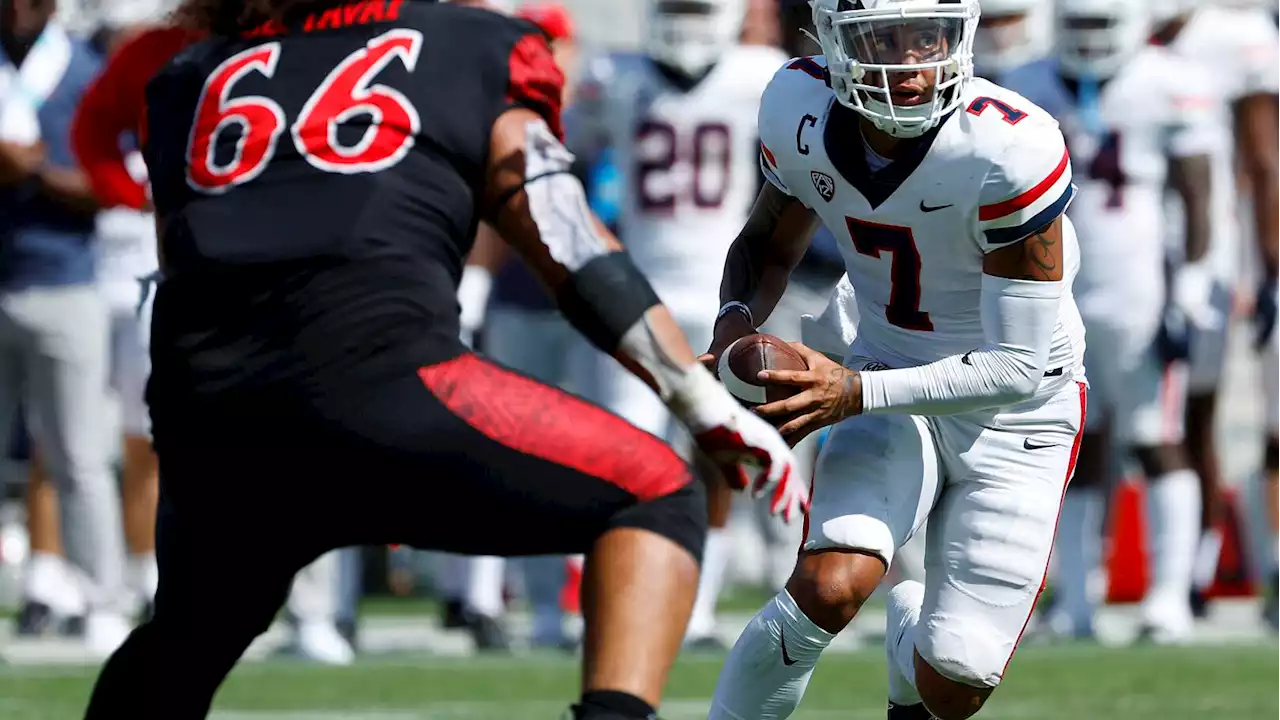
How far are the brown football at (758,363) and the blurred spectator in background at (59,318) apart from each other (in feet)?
12.9

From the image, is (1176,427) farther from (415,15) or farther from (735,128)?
(415,15)

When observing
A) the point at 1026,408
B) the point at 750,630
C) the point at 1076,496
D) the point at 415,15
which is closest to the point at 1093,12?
the point at 1076,496

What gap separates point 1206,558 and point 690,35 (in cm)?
284

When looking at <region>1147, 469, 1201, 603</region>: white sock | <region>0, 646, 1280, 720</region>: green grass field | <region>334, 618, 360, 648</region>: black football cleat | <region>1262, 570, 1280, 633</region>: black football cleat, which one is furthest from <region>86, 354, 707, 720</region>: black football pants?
<region>1262, 570, 1280, 633</region>: black football cleat

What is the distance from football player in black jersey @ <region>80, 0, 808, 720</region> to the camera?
3086 mm

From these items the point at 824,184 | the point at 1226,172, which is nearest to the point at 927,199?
the point at 824,184

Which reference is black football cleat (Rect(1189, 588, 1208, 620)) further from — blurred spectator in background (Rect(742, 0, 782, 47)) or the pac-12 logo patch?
the pac-12 logo patch

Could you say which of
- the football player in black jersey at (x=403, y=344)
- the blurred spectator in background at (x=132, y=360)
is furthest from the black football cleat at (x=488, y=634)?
the football player in black jersey at (x=403, y=344)

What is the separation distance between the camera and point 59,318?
294 inches

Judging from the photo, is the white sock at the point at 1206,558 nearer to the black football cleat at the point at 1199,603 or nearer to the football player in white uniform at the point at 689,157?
the black football cleat at the point at 1199,603

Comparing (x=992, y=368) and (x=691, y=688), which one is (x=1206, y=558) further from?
(x=992, y=368)

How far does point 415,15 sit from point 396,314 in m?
0.46

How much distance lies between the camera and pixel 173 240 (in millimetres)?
3273

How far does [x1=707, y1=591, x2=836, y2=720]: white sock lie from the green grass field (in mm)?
1633
